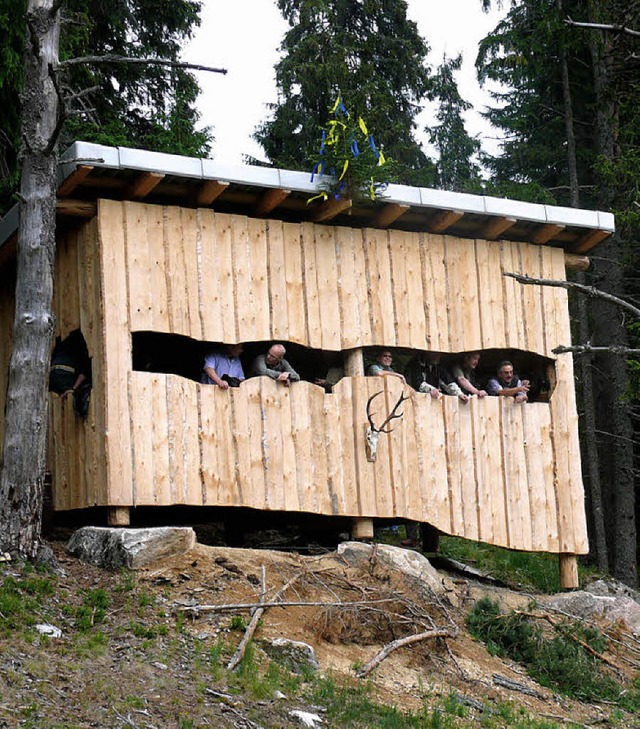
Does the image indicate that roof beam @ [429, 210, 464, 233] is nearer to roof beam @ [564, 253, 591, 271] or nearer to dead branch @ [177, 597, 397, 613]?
roof beam @ [564, 253, 591, 271]

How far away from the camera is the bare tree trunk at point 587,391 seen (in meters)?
21.5

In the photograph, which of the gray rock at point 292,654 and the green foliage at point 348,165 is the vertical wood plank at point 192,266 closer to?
the green foliage at point 348,165

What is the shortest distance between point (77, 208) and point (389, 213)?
367cm

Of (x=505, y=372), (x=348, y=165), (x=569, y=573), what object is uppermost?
(x=348, y=165)

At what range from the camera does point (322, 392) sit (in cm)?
1351

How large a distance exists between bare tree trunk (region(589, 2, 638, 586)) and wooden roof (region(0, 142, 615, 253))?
5.29m

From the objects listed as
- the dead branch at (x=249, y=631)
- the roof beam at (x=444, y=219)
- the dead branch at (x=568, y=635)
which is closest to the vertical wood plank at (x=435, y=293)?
the roof beam at (x=444, y=219)

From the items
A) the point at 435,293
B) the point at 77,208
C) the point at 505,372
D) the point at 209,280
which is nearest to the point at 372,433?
the point at 435,293

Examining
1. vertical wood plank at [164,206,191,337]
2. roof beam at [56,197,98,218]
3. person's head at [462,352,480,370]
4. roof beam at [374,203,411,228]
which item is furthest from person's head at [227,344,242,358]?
person's head at [462,352,480,370]

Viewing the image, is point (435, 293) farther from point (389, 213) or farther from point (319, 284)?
point (319, 284)

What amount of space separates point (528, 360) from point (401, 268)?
8.24 feet

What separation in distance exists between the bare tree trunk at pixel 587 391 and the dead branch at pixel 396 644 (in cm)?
1010

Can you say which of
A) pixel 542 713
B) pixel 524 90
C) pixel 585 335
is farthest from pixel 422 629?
pixel 524 90

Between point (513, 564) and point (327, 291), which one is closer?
point (327, 291)
